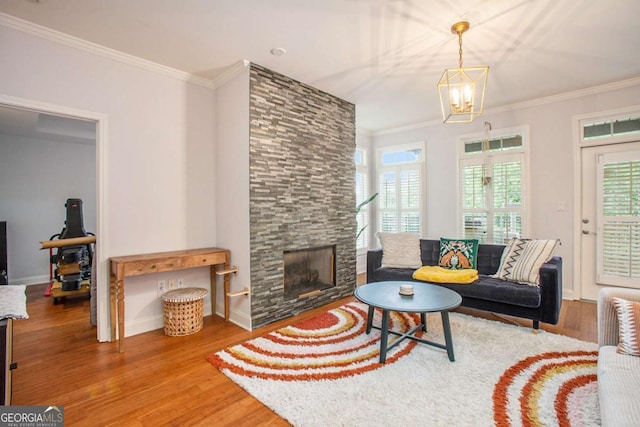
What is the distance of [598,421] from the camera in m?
1.63

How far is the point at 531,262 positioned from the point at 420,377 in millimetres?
1794

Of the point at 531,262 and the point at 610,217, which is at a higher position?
the point at 610,217

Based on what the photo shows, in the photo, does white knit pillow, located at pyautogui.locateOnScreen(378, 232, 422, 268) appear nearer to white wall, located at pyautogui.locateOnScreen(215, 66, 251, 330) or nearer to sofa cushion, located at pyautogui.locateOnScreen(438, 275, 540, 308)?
sofa cushion, located at pyautogui.locateOnScreen(438, 275, 540, 308)

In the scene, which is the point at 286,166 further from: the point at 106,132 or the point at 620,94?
the point at 620,94

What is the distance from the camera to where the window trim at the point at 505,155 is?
416 centimetres

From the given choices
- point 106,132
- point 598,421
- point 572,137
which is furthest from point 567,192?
point 106,132

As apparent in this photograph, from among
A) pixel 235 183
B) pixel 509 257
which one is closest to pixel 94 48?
pixel 235 183

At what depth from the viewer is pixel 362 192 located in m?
5.61

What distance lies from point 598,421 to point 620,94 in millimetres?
3747

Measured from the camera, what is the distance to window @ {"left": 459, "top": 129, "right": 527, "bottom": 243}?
4.25 metres

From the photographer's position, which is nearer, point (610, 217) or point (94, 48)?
point (94, 48)

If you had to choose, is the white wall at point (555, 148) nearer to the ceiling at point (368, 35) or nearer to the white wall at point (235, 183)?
the ceiling at point (368, 35)

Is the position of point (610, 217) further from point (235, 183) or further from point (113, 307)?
point (113, 307)

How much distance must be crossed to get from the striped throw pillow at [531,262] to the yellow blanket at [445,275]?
1.15 feet
